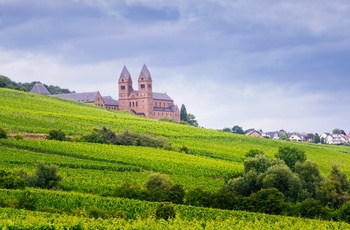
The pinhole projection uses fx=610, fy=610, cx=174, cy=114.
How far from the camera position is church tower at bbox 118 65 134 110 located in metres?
192

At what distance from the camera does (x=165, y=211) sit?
42.0m

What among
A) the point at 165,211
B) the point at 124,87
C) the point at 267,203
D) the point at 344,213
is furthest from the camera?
the point at 124,87

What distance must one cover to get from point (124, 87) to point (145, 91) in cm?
805

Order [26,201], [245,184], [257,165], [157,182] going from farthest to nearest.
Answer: [257,165], [245,184], [157,182], [26,201]

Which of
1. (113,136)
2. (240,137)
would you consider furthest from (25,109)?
(240,137)

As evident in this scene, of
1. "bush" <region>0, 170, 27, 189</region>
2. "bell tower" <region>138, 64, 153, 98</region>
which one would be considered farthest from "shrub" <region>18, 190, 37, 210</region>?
"bell tower" <region>138, 64, 153, 98</region>

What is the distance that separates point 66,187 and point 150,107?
135 metres

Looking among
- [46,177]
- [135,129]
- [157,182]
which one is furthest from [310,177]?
[135,129]

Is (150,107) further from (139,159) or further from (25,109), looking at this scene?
(139,159)

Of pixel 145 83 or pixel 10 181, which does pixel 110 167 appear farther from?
pixel 145 83

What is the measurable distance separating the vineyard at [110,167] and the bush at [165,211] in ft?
2.30

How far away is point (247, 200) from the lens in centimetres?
5169

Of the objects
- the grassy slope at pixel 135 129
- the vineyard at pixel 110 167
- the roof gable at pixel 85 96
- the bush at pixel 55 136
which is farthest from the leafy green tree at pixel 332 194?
the roof gable at pixel 85 96

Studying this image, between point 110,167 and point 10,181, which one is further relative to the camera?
point 110,167
